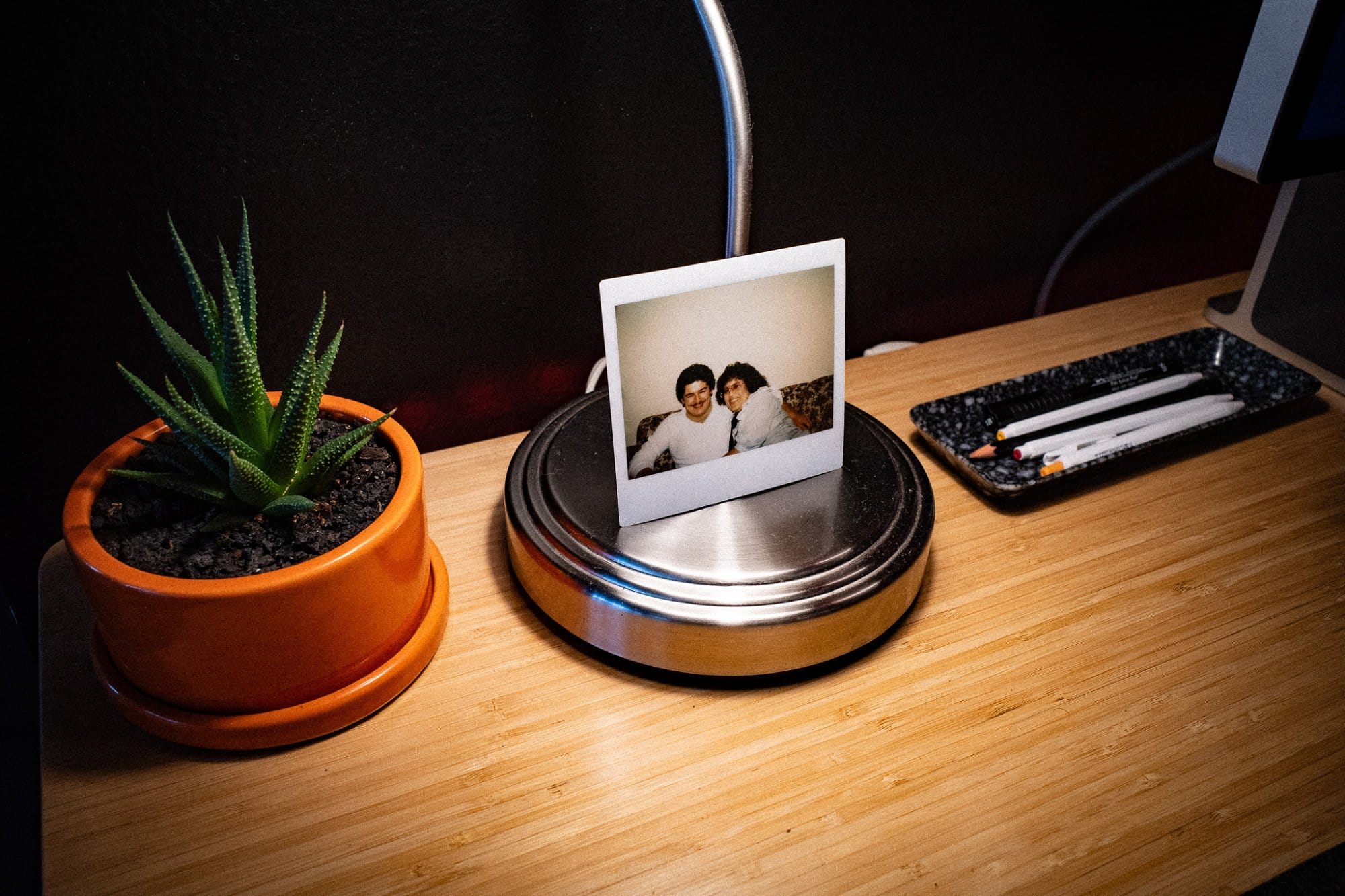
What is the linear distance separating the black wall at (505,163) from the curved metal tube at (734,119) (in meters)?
0.17

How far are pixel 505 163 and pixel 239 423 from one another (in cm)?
31

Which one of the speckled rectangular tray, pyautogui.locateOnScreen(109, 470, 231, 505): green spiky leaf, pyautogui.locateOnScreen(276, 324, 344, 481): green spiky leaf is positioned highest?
pyautogui.locateOnScreen(276, 324, 344, 481): green spiky leaf

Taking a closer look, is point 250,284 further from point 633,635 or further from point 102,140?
point 633,635

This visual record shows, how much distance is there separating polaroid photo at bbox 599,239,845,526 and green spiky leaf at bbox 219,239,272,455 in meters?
0.20

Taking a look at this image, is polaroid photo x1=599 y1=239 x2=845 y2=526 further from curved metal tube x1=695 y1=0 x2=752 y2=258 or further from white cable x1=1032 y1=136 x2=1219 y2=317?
white cable x1=1032 y1=136 x2=1219 y2=317

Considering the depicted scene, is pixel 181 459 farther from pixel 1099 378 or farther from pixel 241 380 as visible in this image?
pixel 1099 378

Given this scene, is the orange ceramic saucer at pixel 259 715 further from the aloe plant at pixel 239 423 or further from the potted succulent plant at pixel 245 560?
the aloe plant at pixel 239 423

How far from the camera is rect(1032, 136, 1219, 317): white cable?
960mm

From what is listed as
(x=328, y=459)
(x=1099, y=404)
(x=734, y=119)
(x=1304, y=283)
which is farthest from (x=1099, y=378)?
(x=328, y=459)

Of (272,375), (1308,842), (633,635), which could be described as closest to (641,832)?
(633,635)

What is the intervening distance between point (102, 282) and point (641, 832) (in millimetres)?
511

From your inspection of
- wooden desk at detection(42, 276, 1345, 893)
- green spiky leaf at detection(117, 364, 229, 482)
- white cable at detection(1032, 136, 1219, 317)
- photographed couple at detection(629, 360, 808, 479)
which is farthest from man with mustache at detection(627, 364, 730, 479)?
white cable at detection(1032, 136, 1219, 317)

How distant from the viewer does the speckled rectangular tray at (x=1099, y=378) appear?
29.0 inches

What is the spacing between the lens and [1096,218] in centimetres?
101
